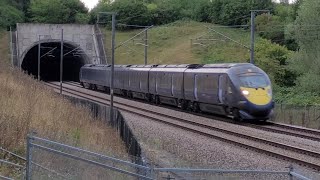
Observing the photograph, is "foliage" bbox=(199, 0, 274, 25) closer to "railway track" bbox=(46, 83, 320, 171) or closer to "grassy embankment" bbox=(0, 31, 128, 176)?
"railway track" bbox=(46, 83, 320, 171)

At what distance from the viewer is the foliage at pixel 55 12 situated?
3829 inches

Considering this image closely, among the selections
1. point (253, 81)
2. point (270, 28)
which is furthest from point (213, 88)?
point (270, 28)

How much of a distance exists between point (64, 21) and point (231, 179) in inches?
3705

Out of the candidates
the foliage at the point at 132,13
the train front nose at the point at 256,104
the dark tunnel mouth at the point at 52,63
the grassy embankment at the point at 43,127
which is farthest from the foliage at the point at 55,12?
the grassy embankment at the point at 43,127

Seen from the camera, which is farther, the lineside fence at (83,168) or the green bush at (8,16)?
the green bush at (8,16)

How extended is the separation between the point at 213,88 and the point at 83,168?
21.1m

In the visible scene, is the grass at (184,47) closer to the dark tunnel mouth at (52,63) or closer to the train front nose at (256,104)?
the dark tunnel mouth at (52,63)

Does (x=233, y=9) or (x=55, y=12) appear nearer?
(x=233, y=9)

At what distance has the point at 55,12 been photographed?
98438 mm

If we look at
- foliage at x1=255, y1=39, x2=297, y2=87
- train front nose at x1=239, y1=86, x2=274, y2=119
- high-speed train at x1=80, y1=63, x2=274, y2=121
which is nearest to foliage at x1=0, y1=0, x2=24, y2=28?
foliage at x1=255, y1=39, x2=297, y2=87

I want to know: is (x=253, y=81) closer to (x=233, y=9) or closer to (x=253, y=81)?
(x=253, y=81)

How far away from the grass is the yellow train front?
1430 inches

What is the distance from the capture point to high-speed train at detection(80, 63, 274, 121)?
27047 millimetres

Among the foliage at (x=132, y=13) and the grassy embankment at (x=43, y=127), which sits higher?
the foliage at (x=132, y=13)
